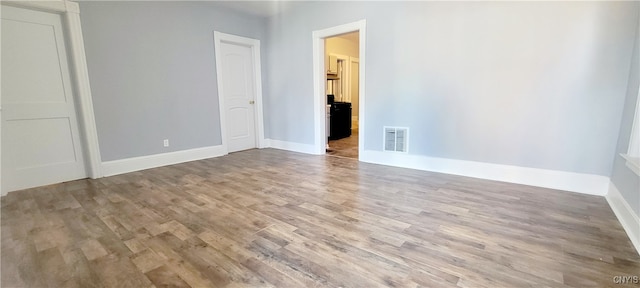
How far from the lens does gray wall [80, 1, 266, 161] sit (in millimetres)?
3396

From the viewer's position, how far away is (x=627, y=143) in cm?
220

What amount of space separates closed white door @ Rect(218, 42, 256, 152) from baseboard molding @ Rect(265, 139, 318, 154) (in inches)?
15.8

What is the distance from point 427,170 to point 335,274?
8.01 feet

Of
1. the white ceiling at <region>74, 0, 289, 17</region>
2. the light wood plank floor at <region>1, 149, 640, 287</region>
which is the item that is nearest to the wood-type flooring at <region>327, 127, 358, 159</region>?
the light wood plank floor at <region>1, 149, 640, 287</region>

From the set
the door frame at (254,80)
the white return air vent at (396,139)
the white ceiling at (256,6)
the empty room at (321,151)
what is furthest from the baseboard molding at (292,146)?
the white ceiling at (256,6)

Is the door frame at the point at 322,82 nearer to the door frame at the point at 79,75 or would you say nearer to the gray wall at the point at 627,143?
the gray wall at the point at 627,143

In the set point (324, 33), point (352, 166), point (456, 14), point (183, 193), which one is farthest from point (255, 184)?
point (456, 14)

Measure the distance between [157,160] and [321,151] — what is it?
8.06ft

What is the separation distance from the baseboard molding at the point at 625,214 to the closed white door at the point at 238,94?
15.8ft

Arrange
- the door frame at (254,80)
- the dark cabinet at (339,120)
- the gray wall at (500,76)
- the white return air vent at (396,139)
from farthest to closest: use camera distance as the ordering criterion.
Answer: the dark cabinet at (339,120) → the door frame at (254,80) → the white return air vent at (396,139) → the gray wall at (500,76)

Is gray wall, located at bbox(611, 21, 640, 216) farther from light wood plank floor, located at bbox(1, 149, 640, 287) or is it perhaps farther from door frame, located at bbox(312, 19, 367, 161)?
door frame, located at bbox(312, 19, 367, 161)

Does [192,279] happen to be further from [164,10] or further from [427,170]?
[164,10]

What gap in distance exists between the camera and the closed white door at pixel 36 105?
2881 mm

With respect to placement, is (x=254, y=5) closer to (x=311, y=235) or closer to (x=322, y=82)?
(x=322, y=82)
